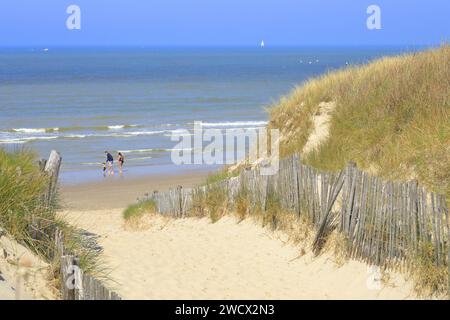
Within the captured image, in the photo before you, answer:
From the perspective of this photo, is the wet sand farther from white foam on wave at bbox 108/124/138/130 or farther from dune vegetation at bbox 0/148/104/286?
white foam on wave at bbox 108/124/138/130

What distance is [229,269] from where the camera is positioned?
936cm

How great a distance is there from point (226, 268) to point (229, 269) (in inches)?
3.2

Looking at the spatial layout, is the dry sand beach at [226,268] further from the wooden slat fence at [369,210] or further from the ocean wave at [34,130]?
the ocean wave at [34,130]

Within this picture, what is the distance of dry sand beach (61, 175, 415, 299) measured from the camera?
314 inches

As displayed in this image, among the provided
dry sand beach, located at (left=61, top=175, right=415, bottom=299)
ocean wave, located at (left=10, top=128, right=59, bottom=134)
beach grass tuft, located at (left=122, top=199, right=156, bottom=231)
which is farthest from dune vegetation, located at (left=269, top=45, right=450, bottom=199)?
ocean wave, located at (left=10, top=128, right=59, bottom=134)

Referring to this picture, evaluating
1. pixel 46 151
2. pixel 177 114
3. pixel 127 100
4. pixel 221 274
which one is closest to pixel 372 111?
pixel 221 274

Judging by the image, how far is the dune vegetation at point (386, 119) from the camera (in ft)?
31.1

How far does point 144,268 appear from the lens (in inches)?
366

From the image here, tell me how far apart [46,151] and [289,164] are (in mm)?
24027

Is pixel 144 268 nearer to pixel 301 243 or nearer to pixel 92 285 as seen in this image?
pixel 301 243

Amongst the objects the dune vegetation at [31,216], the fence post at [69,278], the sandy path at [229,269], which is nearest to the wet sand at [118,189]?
the sandy path at [229,269]

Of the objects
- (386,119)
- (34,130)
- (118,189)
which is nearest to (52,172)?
(386,119)

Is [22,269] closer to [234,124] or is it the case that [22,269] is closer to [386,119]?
[386,119]

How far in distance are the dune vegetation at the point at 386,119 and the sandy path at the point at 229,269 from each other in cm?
159
